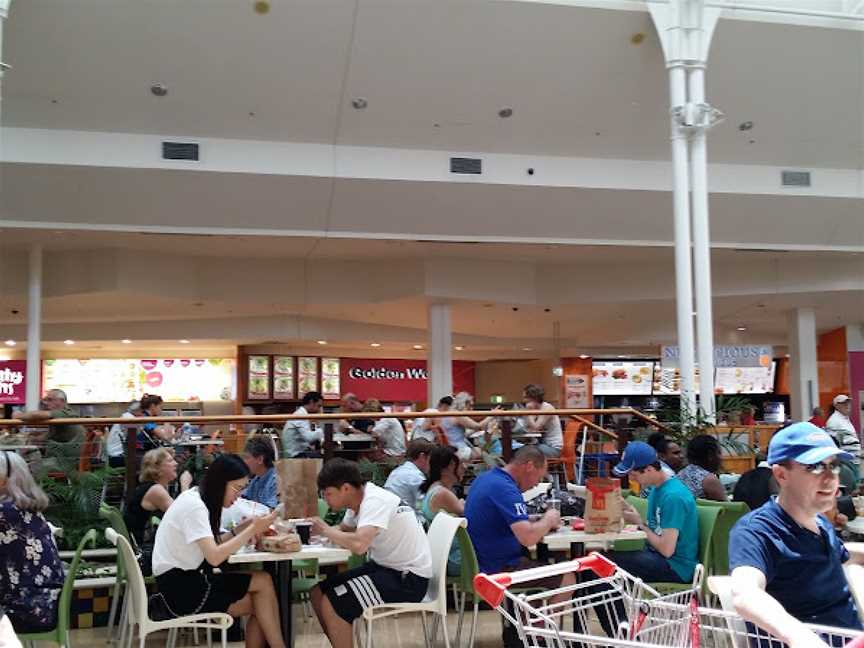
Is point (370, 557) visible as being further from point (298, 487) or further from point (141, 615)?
point (141, 615)

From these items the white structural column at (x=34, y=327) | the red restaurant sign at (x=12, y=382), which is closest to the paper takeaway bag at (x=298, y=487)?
the white structural column at (x=34, y=327)

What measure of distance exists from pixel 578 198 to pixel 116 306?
741 cm

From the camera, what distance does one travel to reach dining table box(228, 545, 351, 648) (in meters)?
4.45

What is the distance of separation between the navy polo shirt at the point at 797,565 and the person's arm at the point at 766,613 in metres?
0.22

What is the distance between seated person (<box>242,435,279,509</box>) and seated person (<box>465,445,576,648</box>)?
180 cm

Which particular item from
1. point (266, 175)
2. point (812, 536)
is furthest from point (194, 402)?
point (812, 536)

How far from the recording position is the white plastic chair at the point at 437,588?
14.5 ft

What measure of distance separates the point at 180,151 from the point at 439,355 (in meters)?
5.54

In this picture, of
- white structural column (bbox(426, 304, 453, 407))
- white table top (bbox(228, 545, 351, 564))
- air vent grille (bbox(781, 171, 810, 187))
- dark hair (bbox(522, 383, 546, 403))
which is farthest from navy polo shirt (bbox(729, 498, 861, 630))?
white structural column (bbox(426, 304, 453, 407))

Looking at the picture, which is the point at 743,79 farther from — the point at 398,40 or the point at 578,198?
the point at 398,40

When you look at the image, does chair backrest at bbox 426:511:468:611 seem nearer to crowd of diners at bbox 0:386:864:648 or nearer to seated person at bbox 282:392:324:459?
crowd of diners at bbox 0:386:864:648

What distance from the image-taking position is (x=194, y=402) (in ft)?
56.3

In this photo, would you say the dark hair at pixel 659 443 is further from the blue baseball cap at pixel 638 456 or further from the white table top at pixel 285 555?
the white table top at pixel 285 555

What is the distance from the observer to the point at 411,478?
6109 mm
